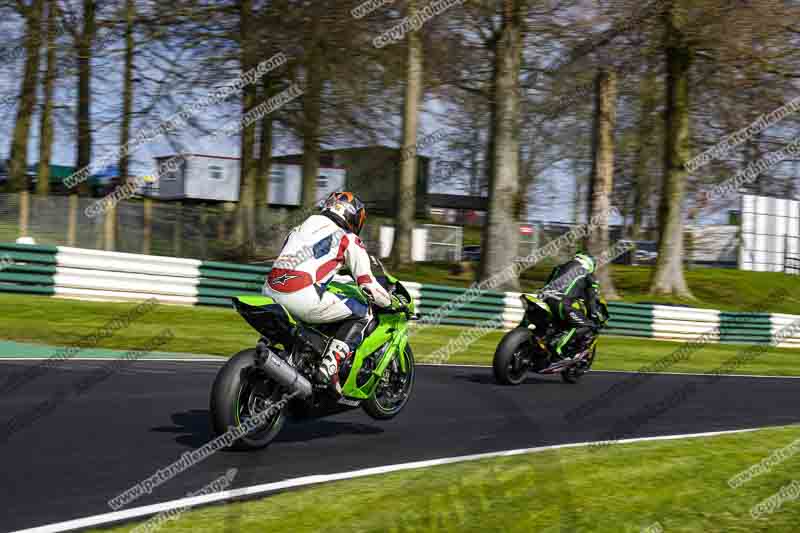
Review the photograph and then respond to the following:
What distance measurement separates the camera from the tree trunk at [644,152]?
2945cm

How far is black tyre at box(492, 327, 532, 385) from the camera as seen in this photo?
11539mm

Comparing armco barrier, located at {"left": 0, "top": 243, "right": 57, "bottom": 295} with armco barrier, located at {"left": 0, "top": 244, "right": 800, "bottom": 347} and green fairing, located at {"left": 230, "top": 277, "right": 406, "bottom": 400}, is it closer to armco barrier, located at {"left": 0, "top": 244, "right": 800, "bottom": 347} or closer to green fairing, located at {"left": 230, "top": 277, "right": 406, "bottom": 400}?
armco barrier, located at {"left": 0, "top": 244, "right": 800, "bottom": 347}

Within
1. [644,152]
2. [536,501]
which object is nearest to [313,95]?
[536,501]

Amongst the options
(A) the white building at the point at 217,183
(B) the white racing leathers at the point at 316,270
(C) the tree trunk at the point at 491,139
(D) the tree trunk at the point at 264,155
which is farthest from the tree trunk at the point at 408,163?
(B) the white racing leathers at the point at 316,270

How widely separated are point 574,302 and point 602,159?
14801 millimetres

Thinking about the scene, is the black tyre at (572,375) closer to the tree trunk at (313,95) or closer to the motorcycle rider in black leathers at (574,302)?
the motorcycle rider in black leathers at (574,302)

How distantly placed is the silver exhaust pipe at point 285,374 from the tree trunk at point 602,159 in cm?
2010

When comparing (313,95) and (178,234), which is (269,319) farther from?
(178,234)

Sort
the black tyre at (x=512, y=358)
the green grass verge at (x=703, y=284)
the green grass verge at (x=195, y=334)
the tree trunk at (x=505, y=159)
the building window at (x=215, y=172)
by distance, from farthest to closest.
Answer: the building window at (x=215, y=172) → the green grass verge at (x=703, y=284) → the tree trunk at (x=505, y=159) → the green grass verge at (x=195, y=334) → the black tyre at (x=512, y=358)

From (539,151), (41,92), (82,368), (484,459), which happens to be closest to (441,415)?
(484,459)

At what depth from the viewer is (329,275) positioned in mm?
6922

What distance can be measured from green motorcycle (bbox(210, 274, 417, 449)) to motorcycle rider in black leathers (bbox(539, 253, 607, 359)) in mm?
4655

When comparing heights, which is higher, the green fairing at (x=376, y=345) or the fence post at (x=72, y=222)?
the fence post at (x=72, y=222)

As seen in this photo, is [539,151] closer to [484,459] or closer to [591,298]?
[591,298]
